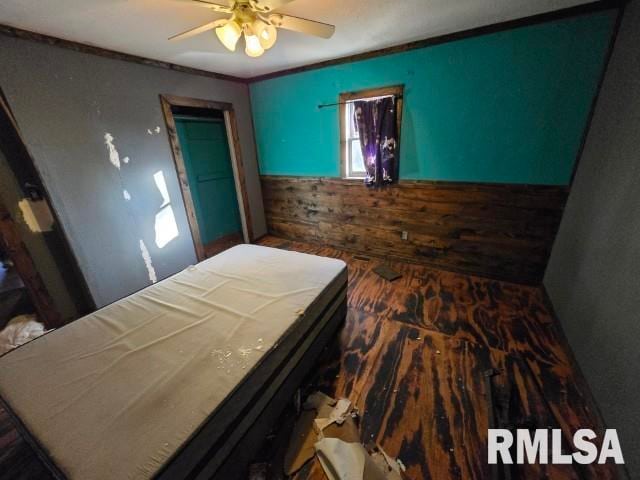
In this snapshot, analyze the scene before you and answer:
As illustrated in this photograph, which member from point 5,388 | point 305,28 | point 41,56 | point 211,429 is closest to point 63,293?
point 5,388

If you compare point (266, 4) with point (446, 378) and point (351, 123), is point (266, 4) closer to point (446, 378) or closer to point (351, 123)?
point (351, 123)

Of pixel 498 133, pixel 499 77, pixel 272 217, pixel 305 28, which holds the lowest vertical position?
pixel 272 217

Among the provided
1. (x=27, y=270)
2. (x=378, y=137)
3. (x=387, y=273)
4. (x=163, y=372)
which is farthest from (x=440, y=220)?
(x=27, y=270)

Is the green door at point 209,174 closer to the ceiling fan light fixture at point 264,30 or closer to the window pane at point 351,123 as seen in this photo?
Result: the window pane at point 351,123

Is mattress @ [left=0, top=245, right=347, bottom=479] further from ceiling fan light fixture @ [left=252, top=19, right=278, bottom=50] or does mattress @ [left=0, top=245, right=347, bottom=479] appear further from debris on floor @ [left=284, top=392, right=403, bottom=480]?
ceiling fan light fixture @ [left=252, top=19, right=278, bottom=50]

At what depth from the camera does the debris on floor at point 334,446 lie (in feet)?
3.53

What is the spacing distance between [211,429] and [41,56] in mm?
2908

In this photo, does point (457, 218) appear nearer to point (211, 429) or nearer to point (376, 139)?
point (376, 139)

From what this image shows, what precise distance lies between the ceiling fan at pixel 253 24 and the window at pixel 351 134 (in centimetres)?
136

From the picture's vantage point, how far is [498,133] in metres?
2.35

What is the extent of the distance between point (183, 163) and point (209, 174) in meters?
0.94

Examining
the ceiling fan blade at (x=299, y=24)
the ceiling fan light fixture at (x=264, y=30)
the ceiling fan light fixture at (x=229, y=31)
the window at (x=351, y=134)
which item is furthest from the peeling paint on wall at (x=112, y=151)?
the window at (x=351, y=134)

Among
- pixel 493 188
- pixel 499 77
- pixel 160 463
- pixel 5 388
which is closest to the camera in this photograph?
pixel 160 463

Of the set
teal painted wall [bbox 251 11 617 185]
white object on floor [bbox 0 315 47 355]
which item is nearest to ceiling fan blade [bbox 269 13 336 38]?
teal painted wall [bbox 251 11 617 185]
